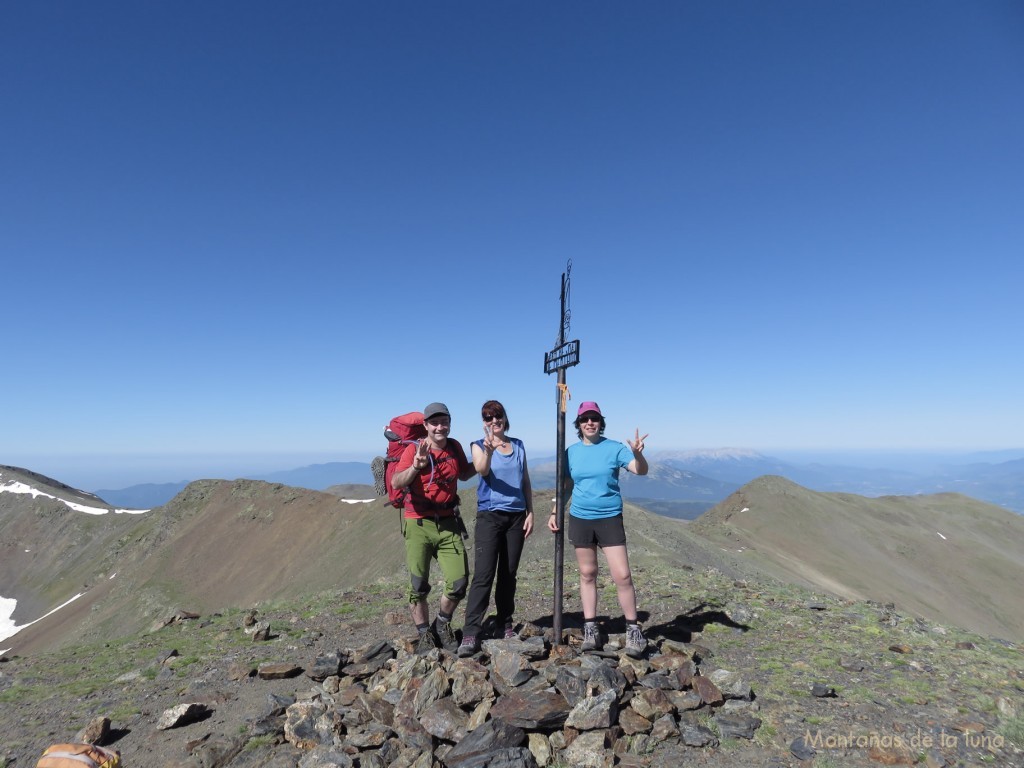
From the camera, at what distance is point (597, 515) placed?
6.66 m

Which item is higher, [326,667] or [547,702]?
[547,702]

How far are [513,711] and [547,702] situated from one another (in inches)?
13.7

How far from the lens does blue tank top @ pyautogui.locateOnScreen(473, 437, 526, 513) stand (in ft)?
21.5

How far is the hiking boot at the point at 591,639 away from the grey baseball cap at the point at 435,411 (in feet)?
10.6

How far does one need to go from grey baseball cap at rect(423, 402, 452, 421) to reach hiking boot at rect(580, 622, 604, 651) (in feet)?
10.6

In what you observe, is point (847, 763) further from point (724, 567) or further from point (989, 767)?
point (724, 567)

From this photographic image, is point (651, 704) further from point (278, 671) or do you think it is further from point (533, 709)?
point (278, 671)

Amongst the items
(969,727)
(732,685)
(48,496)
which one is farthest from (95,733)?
(48,496)

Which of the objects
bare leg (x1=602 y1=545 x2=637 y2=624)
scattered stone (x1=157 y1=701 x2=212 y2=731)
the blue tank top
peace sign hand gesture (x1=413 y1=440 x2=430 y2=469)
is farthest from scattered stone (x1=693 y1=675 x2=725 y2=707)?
scattered stone (x1=157 y1=701 x2=212 y2=731)

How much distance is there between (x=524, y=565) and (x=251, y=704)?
10.2 m

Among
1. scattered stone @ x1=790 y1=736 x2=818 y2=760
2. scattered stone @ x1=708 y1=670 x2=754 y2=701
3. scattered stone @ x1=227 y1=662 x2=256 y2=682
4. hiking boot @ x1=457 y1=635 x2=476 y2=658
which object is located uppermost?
hiking boot @ x1=457 y1=635 x2=476 y2=658

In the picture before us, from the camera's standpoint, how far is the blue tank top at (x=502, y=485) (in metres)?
6.57

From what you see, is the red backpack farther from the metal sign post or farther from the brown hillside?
the brown hillside

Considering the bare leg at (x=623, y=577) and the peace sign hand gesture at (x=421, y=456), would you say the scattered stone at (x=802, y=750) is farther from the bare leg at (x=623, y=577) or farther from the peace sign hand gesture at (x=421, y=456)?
the peace sign hand gesture at (x=421, y=456)
